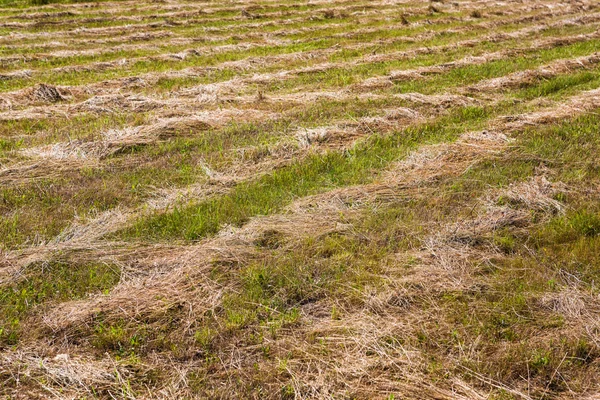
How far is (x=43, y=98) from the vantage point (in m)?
10.6

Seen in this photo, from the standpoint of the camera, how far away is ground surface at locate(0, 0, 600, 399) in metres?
4.22

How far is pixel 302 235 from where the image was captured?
19.3ft

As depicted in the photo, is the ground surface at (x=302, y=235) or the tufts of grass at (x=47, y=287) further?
the tufts of grass at (x=47, y=287)

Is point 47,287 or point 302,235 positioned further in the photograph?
point 302,235

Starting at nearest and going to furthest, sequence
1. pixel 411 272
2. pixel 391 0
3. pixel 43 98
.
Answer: pixel 411 272 → pixel 43 98 → pixel 391 0

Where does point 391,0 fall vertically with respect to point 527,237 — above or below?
above

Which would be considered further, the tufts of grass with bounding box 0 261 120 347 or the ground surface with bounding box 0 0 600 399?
the tufts of grass with bounding box 0 261 120 347

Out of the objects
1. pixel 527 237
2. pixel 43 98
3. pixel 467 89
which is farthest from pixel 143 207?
pixel 467 89

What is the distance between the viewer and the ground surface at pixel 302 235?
13.9ft

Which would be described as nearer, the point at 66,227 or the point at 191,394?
the point at 191,394

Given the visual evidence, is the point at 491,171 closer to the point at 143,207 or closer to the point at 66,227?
the point at 143,207

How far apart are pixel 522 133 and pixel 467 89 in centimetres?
270

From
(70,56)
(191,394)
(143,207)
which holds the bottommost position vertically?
(191,394)

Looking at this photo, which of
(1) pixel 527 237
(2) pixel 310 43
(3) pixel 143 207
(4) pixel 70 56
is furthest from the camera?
(2) pixel 310 43
